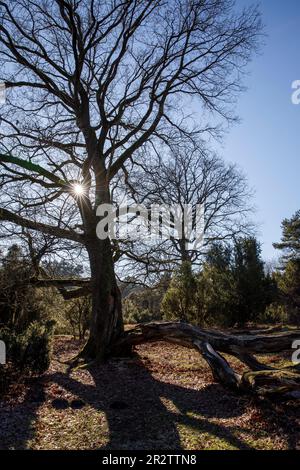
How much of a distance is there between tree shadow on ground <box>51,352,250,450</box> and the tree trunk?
93 centimetres

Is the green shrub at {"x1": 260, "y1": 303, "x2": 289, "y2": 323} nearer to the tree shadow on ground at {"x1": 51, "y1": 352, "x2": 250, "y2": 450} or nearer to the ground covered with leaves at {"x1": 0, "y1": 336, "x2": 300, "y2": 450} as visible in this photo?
the ground covered with leaves at {"x1": 0, "y1": 336, "x2": 300, "y2": 450}

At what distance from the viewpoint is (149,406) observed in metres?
6.41

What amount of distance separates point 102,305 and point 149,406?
3.94 m

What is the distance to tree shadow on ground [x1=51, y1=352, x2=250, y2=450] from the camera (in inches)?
195

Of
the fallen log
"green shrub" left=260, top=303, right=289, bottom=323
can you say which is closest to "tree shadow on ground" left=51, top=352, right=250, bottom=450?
the fallen log

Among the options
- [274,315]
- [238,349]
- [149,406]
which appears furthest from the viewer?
[274,315]

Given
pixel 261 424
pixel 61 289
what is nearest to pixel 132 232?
pixel 61 289

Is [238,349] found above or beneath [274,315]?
beneath

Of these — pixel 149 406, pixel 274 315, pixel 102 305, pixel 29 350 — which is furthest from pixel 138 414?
pixel 274 315

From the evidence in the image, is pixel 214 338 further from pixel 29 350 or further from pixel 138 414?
pixel 29 350

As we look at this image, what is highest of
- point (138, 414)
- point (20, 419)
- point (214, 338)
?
point (214, 338)

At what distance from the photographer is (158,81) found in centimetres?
1085

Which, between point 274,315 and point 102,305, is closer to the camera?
point 102,305

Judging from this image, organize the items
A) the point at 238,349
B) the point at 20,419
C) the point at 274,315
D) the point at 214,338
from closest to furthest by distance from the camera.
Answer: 1. the point at 20,419
2. the point at 238,349
3. the point at 214,338
4. the point at 274,315
